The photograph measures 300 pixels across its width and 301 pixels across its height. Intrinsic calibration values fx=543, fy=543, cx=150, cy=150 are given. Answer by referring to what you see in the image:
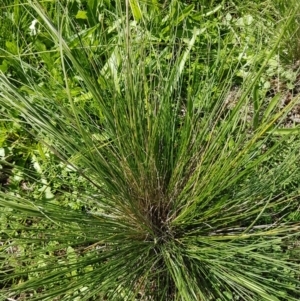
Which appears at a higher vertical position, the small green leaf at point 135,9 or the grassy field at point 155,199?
the small green leaf at point 135,9

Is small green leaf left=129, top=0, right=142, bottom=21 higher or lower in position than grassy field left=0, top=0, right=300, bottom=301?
higher

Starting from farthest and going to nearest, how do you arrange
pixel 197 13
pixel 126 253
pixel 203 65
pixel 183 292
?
pixel 197 13
pixel 203 65
pixel 126 253
pixel 183 292

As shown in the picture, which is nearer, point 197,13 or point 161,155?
point 161,155

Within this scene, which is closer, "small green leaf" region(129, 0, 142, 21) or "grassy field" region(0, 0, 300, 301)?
"grassy field" region(0, 0, 300, 301)

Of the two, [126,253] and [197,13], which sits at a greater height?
[197,13]

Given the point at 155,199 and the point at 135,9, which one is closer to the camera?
the point at 155,199

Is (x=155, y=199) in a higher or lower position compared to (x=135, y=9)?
lower

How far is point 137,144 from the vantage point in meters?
1.18

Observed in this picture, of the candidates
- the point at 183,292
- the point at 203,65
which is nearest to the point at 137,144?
the point at 183,292

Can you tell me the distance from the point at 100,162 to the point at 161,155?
0.60 ft

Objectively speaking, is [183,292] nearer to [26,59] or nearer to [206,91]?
[206,91]

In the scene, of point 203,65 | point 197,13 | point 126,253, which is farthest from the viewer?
point 197,13

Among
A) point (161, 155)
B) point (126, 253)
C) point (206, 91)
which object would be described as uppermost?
point (206, 91)

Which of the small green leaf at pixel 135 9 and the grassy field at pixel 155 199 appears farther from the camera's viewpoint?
the small green leaf at pixel 135 9
